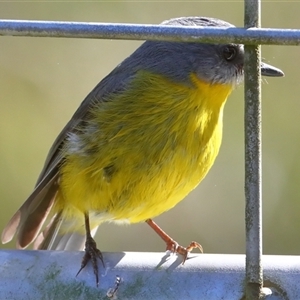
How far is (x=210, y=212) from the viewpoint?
15.2 feet

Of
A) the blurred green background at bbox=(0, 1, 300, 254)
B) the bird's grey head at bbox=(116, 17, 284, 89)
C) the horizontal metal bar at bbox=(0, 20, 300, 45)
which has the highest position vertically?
the horizontal metal bar at bbox=(0, 20, 300, 45)

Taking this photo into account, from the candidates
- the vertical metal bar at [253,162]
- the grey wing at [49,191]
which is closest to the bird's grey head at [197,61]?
the grey wing at [49,191]

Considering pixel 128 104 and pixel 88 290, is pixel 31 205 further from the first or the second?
pixel 88 290

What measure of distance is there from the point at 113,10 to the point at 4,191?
1.21 m

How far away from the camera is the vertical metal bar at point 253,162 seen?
162cm

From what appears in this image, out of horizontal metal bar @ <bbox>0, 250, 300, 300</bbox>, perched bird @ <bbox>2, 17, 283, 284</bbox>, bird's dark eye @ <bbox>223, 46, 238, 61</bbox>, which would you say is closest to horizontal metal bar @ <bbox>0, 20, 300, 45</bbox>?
horizontal metal bar @ <bbox>0, 250, 300, 300</bbox>

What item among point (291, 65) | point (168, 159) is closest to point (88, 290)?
point (168, 159)

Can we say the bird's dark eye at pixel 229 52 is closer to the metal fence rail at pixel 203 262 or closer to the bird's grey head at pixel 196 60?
the bird's grey head at pixel 196 60

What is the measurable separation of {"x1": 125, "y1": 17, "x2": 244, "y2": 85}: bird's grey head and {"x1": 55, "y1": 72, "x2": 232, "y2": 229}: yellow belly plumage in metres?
0.04

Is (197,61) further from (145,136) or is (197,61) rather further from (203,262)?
(203,262)

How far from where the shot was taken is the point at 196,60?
2.59 metres

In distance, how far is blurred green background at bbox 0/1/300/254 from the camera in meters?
4.38

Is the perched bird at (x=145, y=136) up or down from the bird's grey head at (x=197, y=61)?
down

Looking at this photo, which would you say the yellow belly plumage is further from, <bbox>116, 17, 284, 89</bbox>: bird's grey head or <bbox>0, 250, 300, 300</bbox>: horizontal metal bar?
<bbox>0, 250, 300, 300</bbox>: horizontal metal bar
